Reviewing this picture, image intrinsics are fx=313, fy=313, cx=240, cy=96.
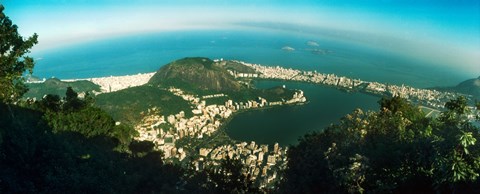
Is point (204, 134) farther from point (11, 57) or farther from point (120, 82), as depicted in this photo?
point (120, 82)

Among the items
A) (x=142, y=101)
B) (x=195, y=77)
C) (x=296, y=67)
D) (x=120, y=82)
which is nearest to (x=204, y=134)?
(x=142, y=101)

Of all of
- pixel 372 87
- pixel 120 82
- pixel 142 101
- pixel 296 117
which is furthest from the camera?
pixel 120 82

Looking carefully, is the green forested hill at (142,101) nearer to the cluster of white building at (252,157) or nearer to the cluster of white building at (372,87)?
the cluster of white building at (252,157)

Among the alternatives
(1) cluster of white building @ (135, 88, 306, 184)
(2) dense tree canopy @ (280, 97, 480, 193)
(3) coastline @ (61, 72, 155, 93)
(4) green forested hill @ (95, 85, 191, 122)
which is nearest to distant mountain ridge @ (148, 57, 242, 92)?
(3) coastline @ (61, 72, 155, 93)

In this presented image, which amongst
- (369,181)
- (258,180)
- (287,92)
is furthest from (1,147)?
(287,92)

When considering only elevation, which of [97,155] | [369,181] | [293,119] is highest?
[369,181]

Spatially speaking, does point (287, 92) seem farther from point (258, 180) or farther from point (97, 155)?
point (97, 155)

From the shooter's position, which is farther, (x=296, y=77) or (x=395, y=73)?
(x=395, y=73)

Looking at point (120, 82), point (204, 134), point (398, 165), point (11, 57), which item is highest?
point (11, 57)
